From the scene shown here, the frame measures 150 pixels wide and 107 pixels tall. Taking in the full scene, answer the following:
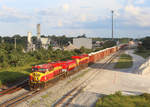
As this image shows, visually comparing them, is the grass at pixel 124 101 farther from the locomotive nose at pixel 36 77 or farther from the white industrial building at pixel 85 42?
the white industrial building at pixel 85 42

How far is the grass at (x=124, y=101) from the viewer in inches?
535

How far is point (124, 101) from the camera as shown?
1454cm

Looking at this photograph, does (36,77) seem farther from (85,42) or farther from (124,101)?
(85,42)

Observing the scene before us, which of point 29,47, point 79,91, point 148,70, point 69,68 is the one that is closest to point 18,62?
point 69,68

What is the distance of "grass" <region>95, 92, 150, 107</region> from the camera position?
13594 mm

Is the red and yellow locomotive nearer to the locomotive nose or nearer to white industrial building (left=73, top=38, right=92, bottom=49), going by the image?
the locomotive nose

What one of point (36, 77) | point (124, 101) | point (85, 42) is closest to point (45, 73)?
point (36, 77)

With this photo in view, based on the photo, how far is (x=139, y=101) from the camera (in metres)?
14.6

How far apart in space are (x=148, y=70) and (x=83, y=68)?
496 inches

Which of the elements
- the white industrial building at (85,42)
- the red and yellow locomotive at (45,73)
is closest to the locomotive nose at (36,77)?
the red and yellow locomotive at (45,73)

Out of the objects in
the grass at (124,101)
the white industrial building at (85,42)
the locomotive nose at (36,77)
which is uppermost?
the white industrial building at (85,42)

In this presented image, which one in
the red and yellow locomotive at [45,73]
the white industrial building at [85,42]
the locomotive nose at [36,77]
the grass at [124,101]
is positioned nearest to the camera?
the grass at [124,101]

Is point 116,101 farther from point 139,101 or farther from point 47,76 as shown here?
point 47,76

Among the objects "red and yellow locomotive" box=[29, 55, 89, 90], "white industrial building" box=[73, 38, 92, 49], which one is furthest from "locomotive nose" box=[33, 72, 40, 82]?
"white industrial building" box=[73, 38, 92, 49]
